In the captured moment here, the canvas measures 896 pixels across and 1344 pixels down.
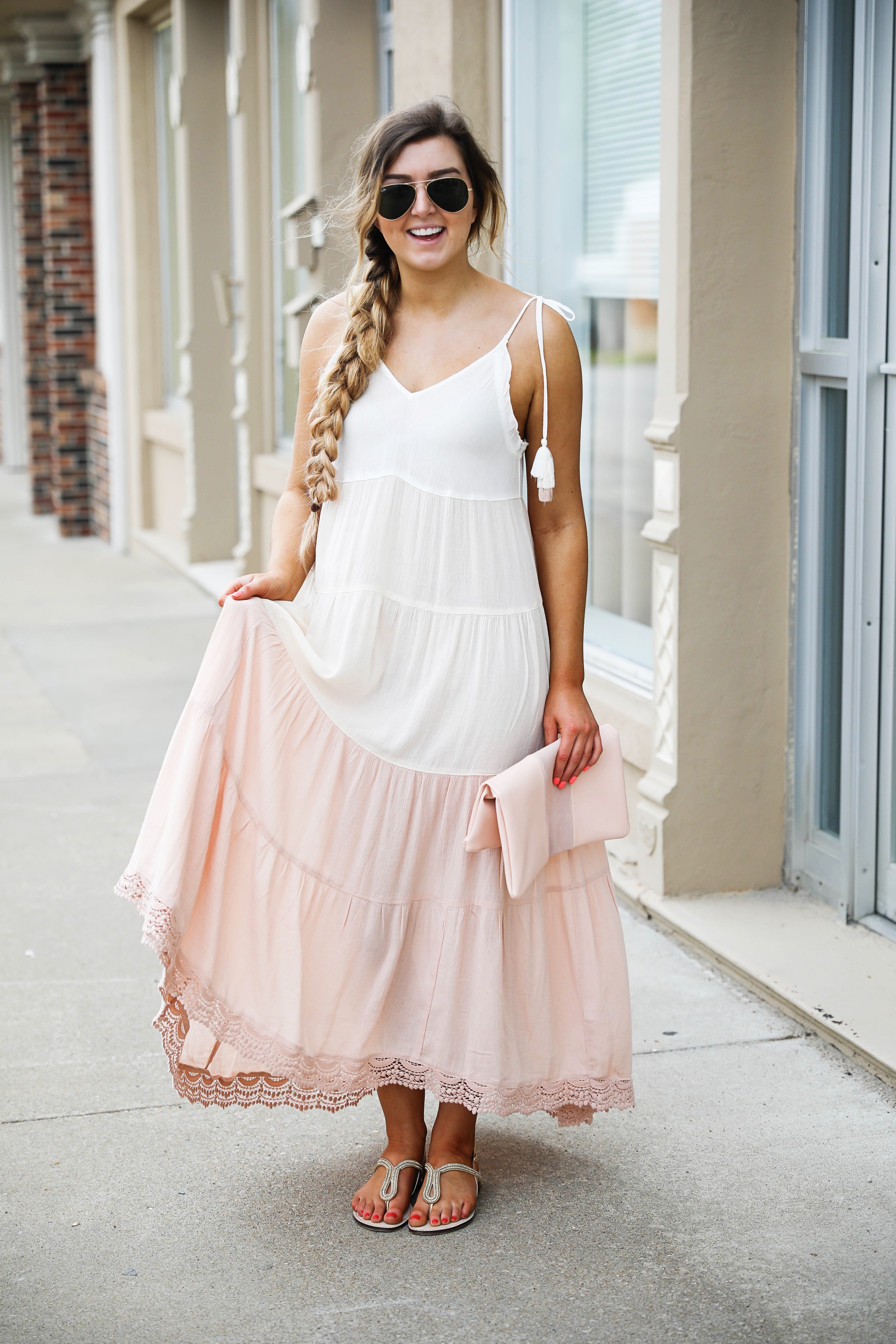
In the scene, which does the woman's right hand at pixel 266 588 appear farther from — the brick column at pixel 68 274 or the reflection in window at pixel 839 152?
the brick column at pixel 68 274

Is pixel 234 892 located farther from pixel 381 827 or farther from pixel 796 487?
pixel 796 487

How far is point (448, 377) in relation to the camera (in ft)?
9.18

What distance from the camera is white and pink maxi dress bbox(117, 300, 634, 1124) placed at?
2.79 m

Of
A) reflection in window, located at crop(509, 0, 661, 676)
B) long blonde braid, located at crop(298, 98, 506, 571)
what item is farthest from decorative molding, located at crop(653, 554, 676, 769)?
long blonde braid, located at crop(298, 98, 506, 571)

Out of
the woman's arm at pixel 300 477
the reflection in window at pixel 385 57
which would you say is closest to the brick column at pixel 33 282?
the reflection in window at pixel 385 57

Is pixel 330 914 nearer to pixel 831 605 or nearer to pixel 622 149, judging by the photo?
pixel 831 605

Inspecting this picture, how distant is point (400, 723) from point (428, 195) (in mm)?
913

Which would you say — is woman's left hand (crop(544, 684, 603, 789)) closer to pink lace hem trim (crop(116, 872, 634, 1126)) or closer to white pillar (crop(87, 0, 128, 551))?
pink lace hem trim (crop(116, 872, 634, 1126))

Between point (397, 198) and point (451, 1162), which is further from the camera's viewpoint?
point (451, 1162)

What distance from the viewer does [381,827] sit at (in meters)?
2.83

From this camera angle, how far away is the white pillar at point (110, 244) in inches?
460

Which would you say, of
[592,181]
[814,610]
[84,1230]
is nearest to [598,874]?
[84,1230]

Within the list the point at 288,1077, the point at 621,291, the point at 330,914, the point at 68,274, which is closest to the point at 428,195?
the point at 330,914

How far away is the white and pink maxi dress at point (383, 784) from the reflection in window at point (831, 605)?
5.19 feet
